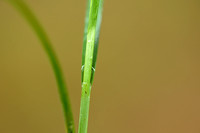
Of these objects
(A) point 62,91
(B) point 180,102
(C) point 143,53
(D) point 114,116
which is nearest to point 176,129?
(B) point 180,102

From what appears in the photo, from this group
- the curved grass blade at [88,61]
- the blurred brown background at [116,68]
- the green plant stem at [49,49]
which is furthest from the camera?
the blurred brown background at [116,68]

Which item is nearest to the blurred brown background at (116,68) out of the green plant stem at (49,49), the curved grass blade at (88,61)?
the curved grass blade at (88,61)

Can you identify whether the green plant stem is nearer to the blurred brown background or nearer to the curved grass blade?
the curved grass blade

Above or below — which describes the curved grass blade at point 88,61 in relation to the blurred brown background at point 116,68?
above

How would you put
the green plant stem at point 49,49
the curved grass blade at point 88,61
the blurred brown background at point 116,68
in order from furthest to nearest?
1. the blurred brown background at point 116,68
2. the curved grass blade at point 88,61
3. the green plant stem at point 49,49

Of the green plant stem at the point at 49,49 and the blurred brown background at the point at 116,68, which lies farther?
the blurred brown background at the point at 116,68

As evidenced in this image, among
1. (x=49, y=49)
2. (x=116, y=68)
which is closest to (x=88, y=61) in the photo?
(x=49, y=49)

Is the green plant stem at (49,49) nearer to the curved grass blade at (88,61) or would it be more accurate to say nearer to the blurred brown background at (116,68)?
the curved grass blade at (88,61)

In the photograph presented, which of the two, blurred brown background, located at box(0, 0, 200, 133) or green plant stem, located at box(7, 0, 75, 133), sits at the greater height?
green plant stem, located at box(7, 0, 75, 133)

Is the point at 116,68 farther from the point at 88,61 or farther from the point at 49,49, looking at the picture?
the point at 49,49

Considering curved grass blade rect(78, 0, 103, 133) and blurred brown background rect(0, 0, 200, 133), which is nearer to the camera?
curved grass blade rect(78, 0, 103, 133)

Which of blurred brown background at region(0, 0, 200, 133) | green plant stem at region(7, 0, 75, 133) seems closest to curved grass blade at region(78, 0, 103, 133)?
green plant stem at region(7, 0, 75, 133)
